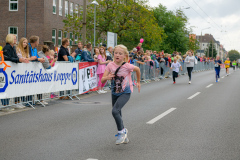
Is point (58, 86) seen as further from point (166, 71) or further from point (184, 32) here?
point (184, 32)

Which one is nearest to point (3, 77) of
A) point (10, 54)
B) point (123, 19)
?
point (10, 54)

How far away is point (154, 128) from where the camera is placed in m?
7.59

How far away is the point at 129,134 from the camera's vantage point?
7020 mm

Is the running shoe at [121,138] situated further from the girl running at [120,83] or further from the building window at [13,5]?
the building window at [13,5]

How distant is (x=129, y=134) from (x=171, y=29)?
69539 mm

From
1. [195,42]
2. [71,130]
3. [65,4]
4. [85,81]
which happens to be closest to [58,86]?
[85,81]

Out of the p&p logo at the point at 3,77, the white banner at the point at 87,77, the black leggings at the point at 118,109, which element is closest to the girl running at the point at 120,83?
the black leggings at the point at 118,109

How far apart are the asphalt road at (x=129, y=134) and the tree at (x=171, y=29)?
2521 inches

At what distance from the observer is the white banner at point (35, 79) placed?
9.95 m

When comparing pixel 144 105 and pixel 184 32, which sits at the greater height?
pixel 184 32

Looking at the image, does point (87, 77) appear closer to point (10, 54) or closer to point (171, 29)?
point (10, 54)

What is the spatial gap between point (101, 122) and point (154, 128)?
1.35 metres

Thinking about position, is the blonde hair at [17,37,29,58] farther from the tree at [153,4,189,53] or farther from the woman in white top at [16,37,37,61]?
the tree at [153,4,189,53]

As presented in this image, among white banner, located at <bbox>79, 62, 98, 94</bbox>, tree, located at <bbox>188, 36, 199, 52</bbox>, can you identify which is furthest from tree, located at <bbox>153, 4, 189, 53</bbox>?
white banner, located at <bbox>79, 62, 98, 94</bbox>
